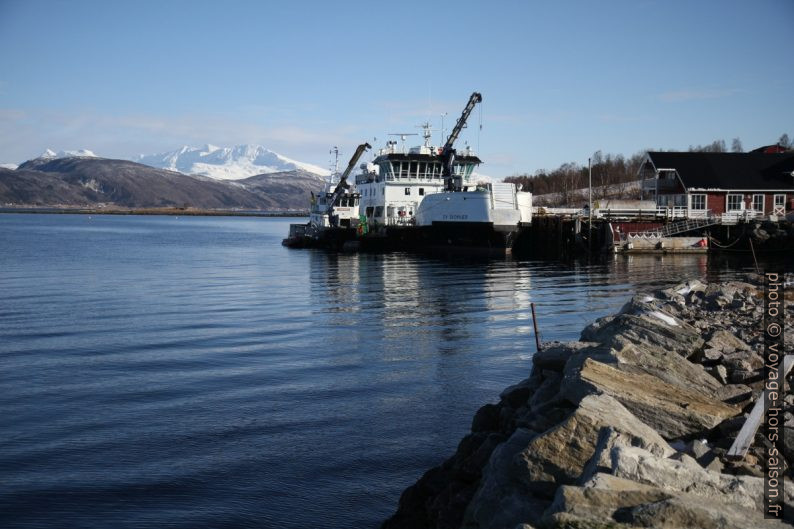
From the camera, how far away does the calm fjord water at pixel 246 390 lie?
9.45 m

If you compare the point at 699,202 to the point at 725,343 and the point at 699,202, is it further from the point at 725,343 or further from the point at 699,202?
the point at 725,343

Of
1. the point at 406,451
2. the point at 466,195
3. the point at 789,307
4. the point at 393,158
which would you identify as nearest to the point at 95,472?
the point at 406,451

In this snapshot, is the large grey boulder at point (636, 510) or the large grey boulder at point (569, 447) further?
the large grey boulder at point (569, 447)

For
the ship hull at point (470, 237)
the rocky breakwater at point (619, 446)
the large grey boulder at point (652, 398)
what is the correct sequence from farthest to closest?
the ship hull at point (470, 237)
the large grey boulder at point (652, 398)
the rocky breakwater at point (619, 446)

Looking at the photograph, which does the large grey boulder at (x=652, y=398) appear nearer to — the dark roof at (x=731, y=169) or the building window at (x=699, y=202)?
the building window at (x=699, y=202)

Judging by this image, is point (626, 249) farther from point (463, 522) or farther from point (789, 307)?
point (463, 522)

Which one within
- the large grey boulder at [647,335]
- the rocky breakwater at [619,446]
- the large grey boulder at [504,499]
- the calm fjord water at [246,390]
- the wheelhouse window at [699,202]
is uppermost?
the wheelhouse window at [699,202]

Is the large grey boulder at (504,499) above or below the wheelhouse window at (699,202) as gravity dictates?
below

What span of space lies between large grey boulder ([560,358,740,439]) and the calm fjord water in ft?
10.1

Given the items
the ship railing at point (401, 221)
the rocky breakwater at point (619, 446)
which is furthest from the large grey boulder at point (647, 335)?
the ship railing at point (401, 221)

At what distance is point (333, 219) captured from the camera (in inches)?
2457

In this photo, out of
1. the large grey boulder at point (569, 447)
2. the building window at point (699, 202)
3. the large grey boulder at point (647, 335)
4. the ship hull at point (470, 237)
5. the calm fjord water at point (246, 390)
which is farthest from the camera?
the building window at point (699, 202)

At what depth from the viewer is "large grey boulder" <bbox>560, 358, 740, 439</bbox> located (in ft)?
23.5

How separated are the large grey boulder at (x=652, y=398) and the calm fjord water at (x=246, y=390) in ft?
10.1
